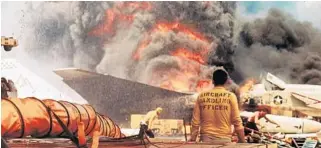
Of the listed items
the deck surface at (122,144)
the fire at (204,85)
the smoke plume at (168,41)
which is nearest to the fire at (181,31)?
the smoke plume at (168,41)

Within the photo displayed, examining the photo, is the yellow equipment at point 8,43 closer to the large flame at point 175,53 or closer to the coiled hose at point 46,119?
the coiled hose at point 46,119

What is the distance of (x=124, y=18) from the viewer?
434 centimetres

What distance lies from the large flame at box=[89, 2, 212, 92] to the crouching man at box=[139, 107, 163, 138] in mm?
160

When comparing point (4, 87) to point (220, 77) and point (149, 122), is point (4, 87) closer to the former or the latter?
point (149, 122)

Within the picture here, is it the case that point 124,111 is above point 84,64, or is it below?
below

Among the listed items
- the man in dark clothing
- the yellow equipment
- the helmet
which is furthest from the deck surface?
the yellow equipment

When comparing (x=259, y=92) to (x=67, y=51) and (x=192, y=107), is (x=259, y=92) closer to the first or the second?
(x=192, y=107)

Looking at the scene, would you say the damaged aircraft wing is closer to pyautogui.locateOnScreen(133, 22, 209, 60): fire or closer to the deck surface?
the deck surface

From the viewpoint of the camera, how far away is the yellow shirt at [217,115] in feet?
13.7

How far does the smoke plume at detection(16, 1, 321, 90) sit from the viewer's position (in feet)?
13.9

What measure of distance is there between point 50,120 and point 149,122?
59 centimetres

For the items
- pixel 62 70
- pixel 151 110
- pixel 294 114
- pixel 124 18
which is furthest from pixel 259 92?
pixel 62 70

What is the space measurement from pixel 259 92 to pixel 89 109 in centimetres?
102

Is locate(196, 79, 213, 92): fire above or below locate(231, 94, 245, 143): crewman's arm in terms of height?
above
